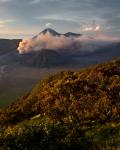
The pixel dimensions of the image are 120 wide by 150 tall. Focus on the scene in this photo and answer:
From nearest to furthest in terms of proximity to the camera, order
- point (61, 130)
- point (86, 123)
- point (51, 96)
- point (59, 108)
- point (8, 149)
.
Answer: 1. point (8, 149)
2. point (61, 130)
3. point (86, 123)
4. point (59, 108)
5. point (51, 96)

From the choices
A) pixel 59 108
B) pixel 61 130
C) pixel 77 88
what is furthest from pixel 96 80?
pixel 61 130

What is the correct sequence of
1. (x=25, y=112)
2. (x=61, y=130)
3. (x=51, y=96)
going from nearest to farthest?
1. (x=61, y=130)
2. (x=51, y=96)
3. (x=25, y=112)

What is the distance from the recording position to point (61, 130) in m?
32.0

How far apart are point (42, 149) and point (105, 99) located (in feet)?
197

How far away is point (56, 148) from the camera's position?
30.0 metres

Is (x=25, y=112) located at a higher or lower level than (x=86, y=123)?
lower

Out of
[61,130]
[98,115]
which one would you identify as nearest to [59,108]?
[98,115]

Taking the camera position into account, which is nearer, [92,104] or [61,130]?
[61,130]

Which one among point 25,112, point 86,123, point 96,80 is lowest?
point 25,112

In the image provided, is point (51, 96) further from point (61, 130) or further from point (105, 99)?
point (61, 130)

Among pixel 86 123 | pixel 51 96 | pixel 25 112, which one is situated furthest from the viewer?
pixel 25 112

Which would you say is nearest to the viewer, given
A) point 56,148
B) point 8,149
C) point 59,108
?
point 8,149

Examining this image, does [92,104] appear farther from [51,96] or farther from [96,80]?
[51,96]

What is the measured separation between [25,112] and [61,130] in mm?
150220
